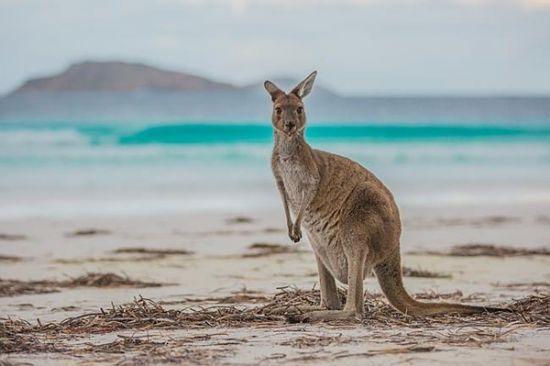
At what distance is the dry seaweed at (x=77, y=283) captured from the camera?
7.73 m

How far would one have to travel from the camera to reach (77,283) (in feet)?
25.9

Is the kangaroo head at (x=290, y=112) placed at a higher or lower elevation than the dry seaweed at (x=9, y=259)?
higher

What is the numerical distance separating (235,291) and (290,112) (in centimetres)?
202

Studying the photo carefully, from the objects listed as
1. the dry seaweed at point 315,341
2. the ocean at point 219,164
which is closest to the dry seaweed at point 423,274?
the dry seaweed at point 315,341

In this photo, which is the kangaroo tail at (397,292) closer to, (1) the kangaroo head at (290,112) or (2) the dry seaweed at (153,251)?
(1) the kangaroo head at (290,112)

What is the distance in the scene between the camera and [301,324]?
5633 millimetres

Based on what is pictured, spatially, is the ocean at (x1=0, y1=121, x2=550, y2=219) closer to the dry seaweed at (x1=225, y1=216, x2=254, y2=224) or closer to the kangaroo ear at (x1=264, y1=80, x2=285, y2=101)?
the dry seaweed at (x1=225, y1=216, x2=254, y2=224)

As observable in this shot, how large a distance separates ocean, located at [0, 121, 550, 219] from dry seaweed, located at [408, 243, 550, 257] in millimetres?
5489

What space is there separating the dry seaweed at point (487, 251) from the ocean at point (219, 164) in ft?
18.0

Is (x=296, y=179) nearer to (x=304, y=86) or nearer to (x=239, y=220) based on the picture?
(x=304, y=86)

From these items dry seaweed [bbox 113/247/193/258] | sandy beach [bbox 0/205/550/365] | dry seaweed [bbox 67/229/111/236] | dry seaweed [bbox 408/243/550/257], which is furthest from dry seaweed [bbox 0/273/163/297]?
dry seaweed [bbox 67/229/111/236]

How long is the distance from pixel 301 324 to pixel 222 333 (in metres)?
→ 0.50

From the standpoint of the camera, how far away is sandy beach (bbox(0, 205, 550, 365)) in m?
4.77

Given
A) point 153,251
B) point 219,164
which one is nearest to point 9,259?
point 153,251
